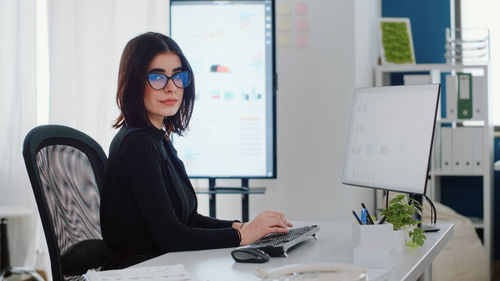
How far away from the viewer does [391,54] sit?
4242 millimetres

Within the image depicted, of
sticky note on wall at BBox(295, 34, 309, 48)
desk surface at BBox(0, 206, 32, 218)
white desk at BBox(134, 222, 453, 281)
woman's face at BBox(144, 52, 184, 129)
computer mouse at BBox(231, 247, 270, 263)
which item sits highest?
sticky note on wall at BBox(295, 34, 309, 48)

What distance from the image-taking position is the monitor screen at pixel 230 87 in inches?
126

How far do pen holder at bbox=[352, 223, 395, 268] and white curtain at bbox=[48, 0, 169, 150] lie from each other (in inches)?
94.8

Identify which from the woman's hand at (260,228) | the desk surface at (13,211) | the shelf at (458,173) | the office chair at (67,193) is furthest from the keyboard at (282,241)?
the shelf at (458,173)

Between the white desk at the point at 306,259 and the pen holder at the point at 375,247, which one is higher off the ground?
the pen holder at the point at 375,247

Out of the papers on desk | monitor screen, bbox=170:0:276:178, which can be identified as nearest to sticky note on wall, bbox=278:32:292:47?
monitor screen, bbox=170:0:276:178

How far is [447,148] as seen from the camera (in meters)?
4.16

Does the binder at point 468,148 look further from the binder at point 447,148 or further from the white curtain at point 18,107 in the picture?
the white curtain at point 18,107

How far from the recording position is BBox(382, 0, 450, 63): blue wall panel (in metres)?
4.58

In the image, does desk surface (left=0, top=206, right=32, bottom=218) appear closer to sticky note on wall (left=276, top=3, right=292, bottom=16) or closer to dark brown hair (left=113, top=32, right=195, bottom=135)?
dark brown hair (left=113, top=32, right=195, bottom=135)

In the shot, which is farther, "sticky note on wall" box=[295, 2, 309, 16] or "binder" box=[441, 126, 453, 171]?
"binder" box=[441, 126, 453, 171]

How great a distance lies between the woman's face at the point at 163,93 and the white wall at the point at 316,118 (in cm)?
185

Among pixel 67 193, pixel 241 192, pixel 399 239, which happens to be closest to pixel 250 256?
pixel 399 239

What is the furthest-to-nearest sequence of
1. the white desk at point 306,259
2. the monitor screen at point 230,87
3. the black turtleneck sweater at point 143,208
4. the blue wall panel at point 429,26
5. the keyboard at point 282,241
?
the blue wall panel at point 429,26 → the monitor screen at point 230,87 → the black turtleneck sweater at point 143,208 → the keyboard at point 282,241 → the white desk at point 306,259
